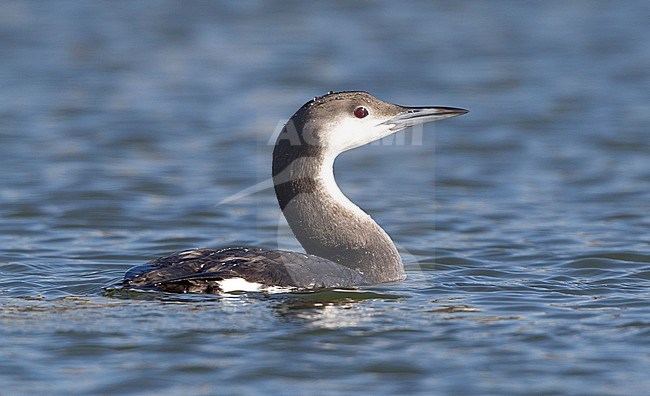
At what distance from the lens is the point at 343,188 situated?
505 inches

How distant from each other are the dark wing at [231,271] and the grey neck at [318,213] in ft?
1.53

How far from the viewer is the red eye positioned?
30.0 feet

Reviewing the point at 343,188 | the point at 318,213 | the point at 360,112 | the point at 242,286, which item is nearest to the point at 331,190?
the point at 318,213

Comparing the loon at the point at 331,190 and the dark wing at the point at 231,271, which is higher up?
the loon at the point at 331,190

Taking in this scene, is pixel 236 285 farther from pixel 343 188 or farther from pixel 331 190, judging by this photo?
pixel 343 188

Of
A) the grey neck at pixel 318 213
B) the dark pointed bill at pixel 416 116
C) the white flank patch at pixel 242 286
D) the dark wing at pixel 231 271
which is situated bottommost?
the white flank patch at pixel 242 286

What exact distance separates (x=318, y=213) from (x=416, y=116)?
3.48 feet

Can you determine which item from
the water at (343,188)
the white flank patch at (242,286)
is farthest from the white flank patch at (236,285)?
the water at (343,188)

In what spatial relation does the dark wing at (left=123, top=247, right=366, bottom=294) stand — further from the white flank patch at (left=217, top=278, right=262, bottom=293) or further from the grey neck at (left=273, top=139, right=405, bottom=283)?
the grey neck at (left=273, top=139, right=405, bottom=283)

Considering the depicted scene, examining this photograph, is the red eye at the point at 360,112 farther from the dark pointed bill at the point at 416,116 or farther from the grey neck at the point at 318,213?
the grey neck at the point at 318,213

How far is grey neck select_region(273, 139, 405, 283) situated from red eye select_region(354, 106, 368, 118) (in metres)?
0.37

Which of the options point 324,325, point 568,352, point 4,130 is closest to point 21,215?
point 4,130

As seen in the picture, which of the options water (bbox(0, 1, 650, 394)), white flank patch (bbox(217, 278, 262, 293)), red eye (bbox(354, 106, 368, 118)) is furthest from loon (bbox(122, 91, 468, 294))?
white flank patch (bbox(217, 278, 262, 293))

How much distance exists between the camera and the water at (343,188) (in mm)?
6910
